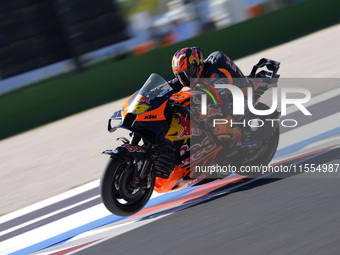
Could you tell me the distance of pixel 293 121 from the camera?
8281 mm

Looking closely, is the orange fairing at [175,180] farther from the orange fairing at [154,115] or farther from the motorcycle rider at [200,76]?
the orange fairing at [154,115]

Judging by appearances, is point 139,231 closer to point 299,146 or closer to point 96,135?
point 299,146

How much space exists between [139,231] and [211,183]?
1.35 meters

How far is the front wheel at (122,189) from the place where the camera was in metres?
4.86

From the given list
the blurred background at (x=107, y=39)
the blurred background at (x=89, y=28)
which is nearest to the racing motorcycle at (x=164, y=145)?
the blurred background at (x=107, y=39)

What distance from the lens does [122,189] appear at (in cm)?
498

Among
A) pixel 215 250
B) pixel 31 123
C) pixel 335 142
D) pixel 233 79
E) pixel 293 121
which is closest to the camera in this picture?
pixel 215 250

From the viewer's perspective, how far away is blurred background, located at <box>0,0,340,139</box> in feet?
49.3

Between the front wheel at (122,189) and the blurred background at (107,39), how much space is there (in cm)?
979

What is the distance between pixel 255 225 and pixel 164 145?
1.27m

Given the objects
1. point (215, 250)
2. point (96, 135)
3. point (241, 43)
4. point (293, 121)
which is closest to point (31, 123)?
point (96, 135)

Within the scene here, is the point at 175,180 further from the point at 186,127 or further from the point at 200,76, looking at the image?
the point at 200,76

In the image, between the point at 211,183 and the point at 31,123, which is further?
the point at 31,123

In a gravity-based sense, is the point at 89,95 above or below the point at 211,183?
above
